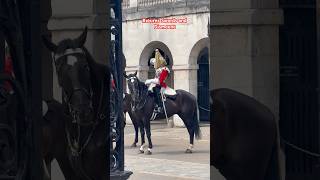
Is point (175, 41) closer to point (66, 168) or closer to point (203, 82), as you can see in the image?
point (203, 82)

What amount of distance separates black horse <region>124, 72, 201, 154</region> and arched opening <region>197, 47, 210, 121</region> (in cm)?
869

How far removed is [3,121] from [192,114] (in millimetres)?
12562

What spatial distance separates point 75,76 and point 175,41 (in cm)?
1875

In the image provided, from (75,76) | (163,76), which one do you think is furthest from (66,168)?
(163,76)

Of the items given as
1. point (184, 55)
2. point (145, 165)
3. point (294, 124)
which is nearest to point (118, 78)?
point (145, 165)

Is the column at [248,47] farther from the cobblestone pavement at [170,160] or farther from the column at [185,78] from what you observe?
the column at [185,78]

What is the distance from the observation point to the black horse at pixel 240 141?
221 inches

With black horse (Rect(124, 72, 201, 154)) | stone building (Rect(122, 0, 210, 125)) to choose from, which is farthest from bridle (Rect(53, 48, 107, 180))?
stone building (Rect(122, 0, 210, 125))

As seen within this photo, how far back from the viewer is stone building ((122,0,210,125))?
78.2ft

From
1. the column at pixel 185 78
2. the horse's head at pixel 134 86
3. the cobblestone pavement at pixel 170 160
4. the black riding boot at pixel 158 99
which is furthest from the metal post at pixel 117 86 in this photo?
the column at pixel 185 78

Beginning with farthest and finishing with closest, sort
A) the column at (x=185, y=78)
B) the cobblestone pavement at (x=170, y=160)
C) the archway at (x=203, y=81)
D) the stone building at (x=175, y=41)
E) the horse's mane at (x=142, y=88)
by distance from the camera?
the archway at (x=203, y=81), the column at (x=185, y=78), the stone building at (x=175, y=41), the horse's mane at (x=142, y=88), the cobblestone pavement at (x=170, y=160)

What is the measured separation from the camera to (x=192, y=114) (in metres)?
16.9

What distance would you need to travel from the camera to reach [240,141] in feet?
18.9

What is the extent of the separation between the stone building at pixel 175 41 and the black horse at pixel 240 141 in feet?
54.8
